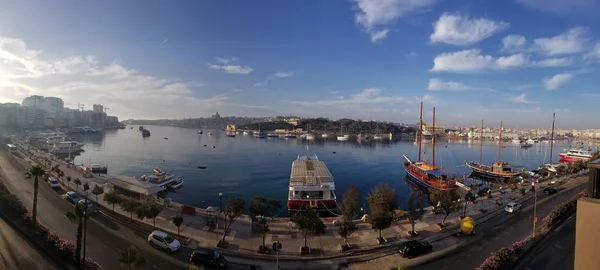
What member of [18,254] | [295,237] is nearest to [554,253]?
[295,237]

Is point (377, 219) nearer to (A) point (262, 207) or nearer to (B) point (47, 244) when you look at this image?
(A) point (262, 207)

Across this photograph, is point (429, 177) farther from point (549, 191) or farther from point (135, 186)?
point (135, 186)

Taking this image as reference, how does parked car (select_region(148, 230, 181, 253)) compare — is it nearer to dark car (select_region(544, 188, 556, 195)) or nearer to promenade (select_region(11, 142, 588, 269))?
promenade (select_region(11, 142, 588, 269))

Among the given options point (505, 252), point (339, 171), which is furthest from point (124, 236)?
point (339, 171)

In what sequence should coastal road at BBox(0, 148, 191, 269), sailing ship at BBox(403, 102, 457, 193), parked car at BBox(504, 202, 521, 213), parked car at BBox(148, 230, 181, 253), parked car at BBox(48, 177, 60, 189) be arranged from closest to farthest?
coastal road at BBox(0, 148, 191, 269) → parked car at BBox(148, 230, 181, 253) → parked car at BBox(504, 202, 521, 213) → parked car at BBox(48, 177, 60, 189) → sailing ship at BBox(403, 102, 457, 193)

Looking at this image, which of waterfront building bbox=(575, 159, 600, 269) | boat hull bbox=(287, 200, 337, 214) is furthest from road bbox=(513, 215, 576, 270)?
boat hull bbox=(287, 200, 337, 214)

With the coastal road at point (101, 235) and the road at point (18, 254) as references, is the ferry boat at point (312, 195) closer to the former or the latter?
the coastal road at point (101, 235)
